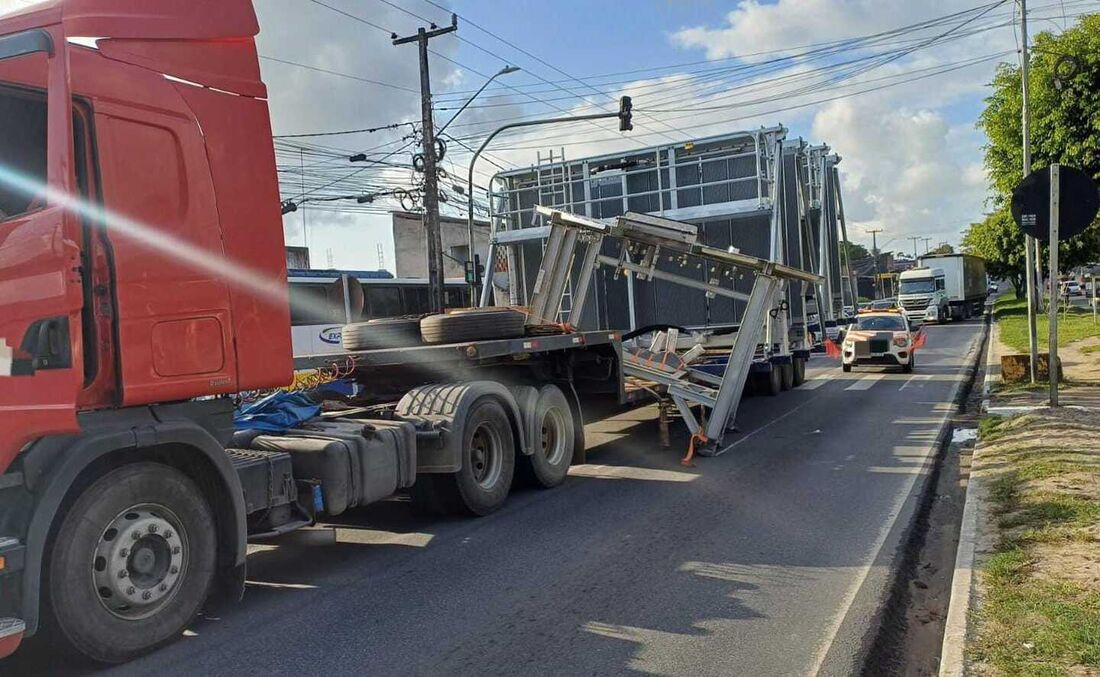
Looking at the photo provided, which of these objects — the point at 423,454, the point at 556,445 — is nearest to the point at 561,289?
the point at 556,445

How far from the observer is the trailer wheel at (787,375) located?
643 inches

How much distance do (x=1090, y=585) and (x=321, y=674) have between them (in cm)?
428

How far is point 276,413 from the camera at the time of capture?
638 cm

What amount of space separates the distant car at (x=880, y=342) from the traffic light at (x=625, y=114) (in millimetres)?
7514

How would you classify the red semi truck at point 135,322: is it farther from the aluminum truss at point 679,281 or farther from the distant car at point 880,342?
the distant car at point 880,342

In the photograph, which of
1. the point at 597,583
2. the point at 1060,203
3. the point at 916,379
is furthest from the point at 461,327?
the point at 916,379

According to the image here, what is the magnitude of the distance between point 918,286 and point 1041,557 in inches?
1737

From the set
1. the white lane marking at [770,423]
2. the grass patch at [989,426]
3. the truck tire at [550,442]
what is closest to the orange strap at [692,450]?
the white lane marking at [770,423]

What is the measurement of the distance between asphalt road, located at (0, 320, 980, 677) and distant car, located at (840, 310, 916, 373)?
37.8ft

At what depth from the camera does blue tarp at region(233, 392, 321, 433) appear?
618cm

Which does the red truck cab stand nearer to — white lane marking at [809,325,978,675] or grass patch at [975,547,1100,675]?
white lane marking at [809,325,978,675]

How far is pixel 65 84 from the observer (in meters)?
4.22

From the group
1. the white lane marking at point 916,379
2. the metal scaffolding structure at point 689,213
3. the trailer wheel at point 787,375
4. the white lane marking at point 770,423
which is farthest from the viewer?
the white lane marking at point 916,379

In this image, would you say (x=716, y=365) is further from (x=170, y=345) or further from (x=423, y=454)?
(x=170, y=345)
